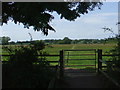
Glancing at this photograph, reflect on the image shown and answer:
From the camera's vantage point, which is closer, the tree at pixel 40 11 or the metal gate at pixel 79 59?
the tree at pixel 40 11

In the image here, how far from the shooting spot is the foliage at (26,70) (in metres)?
7.27

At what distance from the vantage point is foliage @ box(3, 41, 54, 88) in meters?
7.27

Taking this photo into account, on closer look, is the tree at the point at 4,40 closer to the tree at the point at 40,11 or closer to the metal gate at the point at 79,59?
the tree at the point at 40,11

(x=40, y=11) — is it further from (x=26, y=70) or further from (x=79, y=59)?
(x=79, y=59)

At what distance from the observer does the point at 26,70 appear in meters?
7.54

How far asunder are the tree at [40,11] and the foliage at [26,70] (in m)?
0.83

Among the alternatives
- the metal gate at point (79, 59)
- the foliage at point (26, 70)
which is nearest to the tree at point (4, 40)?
the foliage at point (26, 70)

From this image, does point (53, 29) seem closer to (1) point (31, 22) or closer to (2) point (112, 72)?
(1) point (31, 22)

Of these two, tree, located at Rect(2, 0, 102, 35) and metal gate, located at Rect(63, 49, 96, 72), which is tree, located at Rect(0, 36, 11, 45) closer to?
tree, located at Rect(2, 0, 102, 35)

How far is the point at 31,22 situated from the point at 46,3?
1.67 metres

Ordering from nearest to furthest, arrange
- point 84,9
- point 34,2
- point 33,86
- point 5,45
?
point 34,2 < point 33,86 < point 84,9 < point 5,45

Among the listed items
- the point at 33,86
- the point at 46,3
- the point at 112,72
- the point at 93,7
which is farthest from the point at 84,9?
the point at 33,86

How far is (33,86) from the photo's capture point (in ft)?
24.3

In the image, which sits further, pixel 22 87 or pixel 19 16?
pixel 19 16
